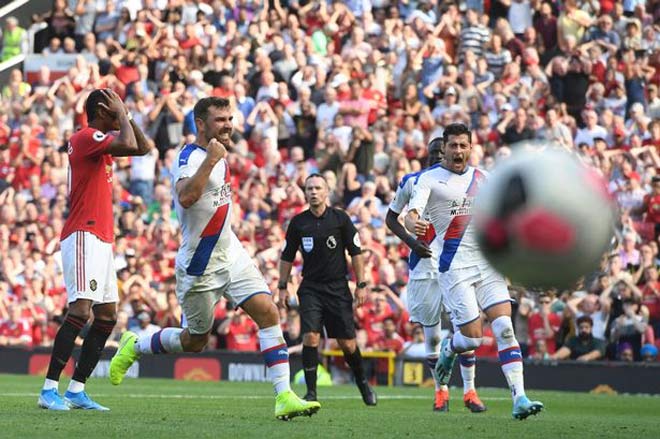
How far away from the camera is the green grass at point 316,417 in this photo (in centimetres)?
1027

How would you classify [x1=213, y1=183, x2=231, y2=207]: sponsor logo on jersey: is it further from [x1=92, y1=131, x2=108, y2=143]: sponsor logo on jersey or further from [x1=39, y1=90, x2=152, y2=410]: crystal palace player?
[x1=92, y1=131, x2=108, y2=143]: sponsor logo on jersey

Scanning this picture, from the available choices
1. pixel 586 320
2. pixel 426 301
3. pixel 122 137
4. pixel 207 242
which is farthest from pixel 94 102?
pixel 586 320

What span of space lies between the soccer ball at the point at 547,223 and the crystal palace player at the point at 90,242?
3976 millimetres

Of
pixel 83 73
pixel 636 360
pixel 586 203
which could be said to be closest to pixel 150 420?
pixel 586 203

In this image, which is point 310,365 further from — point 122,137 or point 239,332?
point 239,332

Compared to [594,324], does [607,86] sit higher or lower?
higher

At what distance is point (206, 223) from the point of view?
1130 centimetres

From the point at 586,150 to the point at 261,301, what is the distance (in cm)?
1134

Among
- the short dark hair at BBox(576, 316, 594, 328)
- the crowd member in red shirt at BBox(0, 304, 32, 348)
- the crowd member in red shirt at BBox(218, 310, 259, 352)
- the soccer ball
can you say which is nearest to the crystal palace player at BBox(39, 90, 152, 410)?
the soccer ball

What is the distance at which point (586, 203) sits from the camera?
8.80 meters

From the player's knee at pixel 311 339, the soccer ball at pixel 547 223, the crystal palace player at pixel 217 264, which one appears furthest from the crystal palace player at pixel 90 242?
the soccer ball at pixel 547 223

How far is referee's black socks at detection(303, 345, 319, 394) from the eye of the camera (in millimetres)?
14844

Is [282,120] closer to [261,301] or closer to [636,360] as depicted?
[636,360]

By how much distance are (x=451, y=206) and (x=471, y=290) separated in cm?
78
